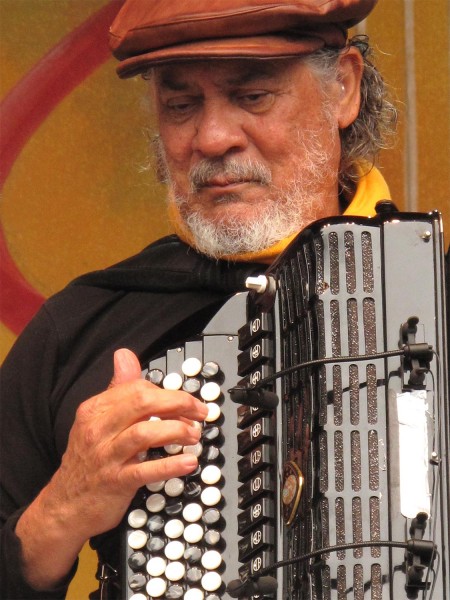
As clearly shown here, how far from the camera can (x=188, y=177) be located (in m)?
1.94

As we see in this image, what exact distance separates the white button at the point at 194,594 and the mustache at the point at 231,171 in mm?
623

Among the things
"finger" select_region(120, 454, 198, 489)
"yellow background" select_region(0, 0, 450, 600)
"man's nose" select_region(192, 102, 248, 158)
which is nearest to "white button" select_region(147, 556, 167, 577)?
"finger" select_region(120, 454, 198, 489)

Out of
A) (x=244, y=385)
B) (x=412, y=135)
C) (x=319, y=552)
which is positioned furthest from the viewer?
(x=412, y=135)

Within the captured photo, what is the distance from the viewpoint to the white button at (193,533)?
161cm

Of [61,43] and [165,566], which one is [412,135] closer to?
[61,43]

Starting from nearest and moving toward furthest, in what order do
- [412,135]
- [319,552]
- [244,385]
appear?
[319,552]
[244,385]
[412,135]

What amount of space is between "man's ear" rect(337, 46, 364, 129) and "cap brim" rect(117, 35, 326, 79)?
0.16 meters

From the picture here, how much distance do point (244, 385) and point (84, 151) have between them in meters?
1.28

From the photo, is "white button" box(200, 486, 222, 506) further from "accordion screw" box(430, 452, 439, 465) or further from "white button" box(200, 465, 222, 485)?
"accordion screw" box(430, 452, 439, 465)

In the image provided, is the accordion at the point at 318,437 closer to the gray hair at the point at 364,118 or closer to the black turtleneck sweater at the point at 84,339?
the black turtleneck sweater at the point at 84,339

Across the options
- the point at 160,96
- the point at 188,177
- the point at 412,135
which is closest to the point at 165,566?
the point at 188,177

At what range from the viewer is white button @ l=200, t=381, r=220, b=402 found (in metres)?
1.64

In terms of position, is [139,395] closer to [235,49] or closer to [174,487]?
[174,487]

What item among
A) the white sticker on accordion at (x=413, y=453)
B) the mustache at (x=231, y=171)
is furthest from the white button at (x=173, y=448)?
Result: the mustache at (x=231, y=171)
